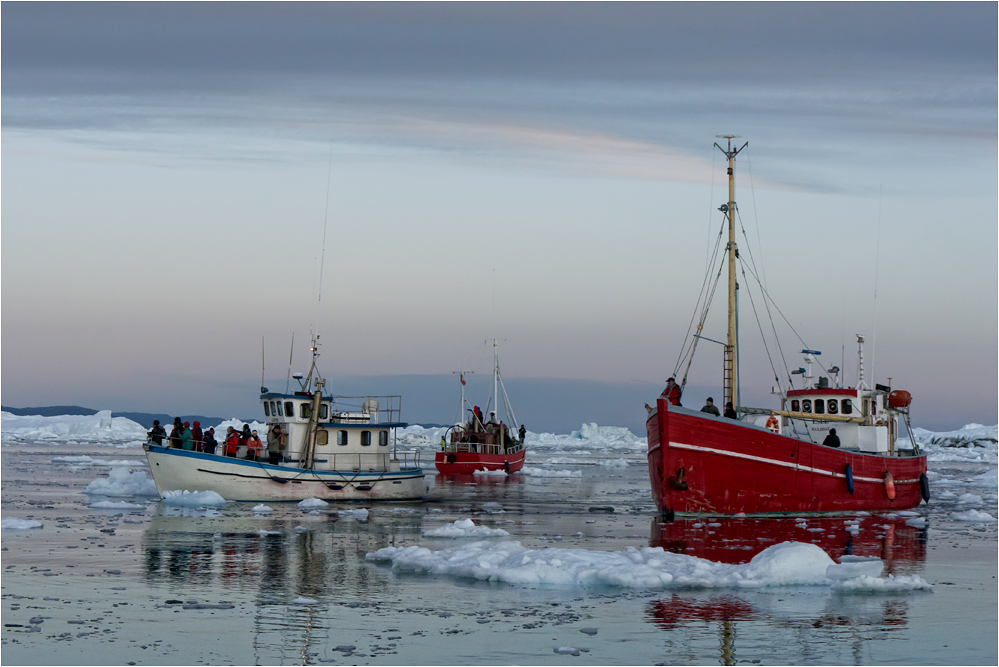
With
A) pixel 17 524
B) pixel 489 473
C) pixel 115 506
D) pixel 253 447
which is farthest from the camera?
pixel 489 473

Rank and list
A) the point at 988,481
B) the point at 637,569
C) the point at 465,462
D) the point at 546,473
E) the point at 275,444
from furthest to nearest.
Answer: the point at 546,473 → the point at 465,462 → the point at 988,481 → the point at 275,444 → the point at 637,569

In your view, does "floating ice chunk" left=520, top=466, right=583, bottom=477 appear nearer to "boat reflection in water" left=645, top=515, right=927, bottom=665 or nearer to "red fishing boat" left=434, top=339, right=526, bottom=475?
"red fishing boat" left=434, top=339, right=526, bottom=475

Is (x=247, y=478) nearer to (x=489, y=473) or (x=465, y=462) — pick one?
(x=465, y=462)

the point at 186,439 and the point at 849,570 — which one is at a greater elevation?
the point at 186,439

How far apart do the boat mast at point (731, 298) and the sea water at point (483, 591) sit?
5105 mm

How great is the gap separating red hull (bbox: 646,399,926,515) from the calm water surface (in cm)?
195

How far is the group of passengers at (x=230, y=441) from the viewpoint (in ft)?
111

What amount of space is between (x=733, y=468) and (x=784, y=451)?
5.49 ft

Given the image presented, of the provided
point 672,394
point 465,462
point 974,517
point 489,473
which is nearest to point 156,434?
point 672,394

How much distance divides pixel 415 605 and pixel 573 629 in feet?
8.73

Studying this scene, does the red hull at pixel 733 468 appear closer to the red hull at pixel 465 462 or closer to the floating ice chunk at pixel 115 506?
the floating ice chunk at pixel 115 506

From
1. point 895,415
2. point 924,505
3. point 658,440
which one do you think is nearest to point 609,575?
point 658,440

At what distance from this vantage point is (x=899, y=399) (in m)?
36.0

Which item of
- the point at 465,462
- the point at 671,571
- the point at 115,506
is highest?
the point at 465,462
